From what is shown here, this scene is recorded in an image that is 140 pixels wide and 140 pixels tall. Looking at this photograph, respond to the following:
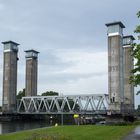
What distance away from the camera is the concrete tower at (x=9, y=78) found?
563 feet

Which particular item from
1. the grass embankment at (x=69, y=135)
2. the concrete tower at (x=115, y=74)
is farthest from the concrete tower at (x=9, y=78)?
the grass embankment at (x=69, y=135)

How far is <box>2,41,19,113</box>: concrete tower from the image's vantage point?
171750 millimetres

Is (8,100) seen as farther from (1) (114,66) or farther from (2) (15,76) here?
(1) (114,66)

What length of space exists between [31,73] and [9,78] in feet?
46.7

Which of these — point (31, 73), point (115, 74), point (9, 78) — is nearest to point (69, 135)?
point (115, 74)

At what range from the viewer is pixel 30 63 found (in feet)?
614

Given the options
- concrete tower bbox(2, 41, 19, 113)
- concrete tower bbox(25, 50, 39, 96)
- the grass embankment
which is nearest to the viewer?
the grass embankment

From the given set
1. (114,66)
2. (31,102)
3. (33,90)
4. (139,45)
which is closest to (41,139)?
(139,45)

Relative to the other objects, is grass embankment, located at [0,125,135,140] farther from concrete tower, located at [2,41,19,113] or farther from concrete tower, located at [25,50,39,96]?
concrete tower, located at [25,50,39,96]

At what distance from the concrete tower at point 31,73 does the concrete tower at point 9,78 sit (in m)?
8.91

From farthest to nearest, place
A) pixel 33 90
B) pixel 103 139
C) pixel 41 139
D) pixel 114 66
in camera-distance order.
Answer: pixel 33 90 < pixel 114 66 < pixel 103 139 < pixel 41 139

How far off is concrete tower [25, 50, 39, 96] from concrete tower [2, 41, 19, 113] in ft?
29.2

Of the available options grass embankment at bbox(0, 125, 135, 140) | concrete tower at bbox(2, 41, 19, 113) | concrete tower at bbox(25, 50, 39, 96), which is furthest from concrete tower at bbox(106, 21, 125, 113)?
grass embankment at bbox(0, 125, 135, 140)

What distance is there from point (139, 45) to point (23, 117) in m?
153
